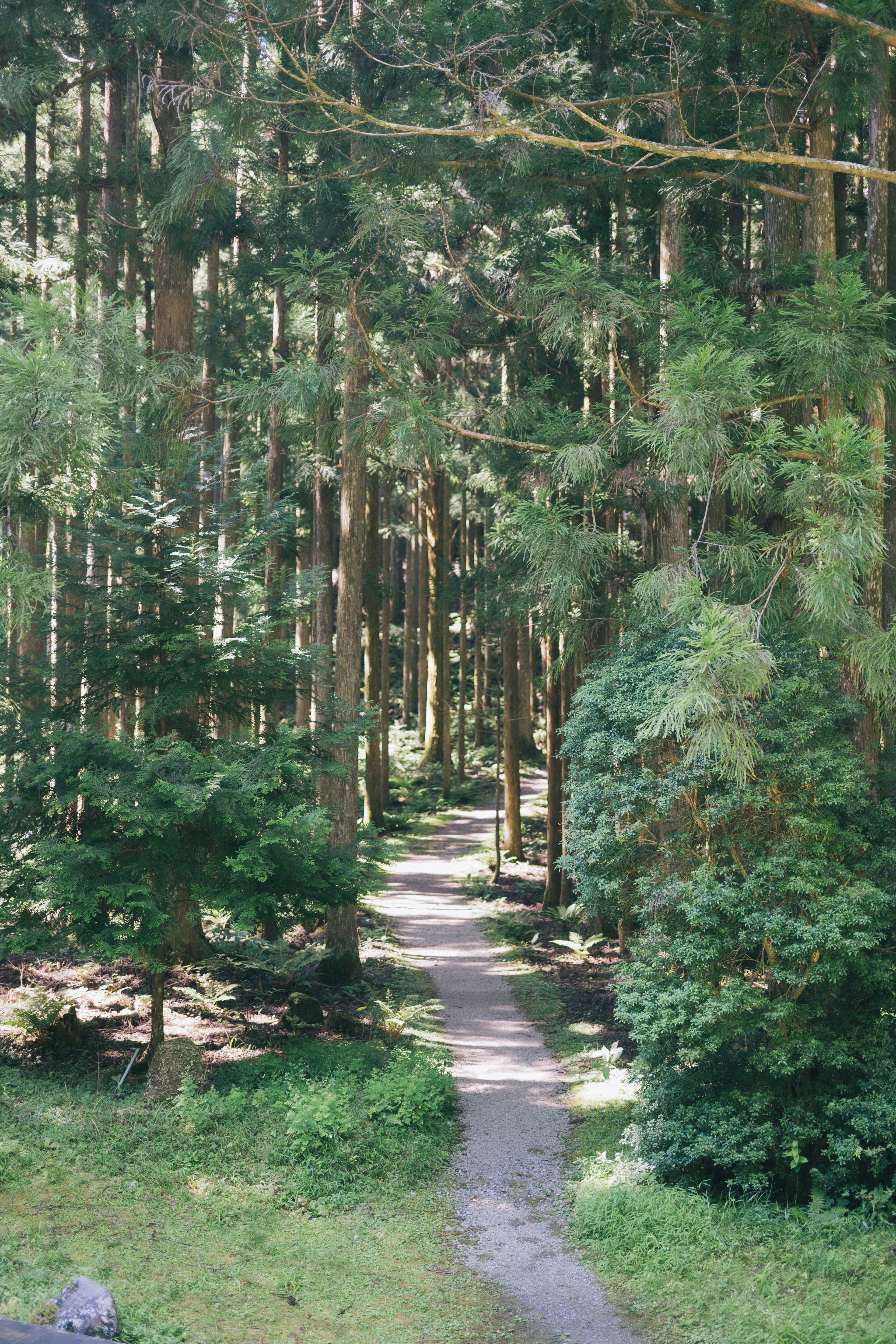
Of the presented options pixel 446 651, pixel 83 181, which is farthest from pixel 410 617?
pixel 83 181

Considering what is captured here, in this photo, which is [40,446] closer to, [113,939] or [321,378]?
[321,378]

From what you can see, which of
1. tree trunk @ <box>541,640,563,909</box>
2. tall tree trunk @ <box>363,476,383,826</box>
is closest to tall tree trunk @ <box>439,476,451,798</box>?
tall tree trunk @ <box>363,476,383,826</box>

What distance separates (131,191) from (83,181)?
809mm

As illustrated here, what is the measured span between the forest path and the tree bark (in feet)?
12.3

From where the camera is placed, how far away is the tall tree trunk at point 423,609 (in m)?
25.4

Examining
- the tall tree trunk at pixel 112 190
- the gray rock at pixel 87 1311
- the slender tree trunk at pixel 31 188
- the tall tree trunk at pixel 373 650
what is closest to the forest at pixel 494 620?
the slender tree trunk at pixel 31 188

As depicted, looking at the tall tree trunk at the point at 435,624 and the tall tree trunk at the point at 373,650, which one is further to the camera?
the tall tree trunk at the point at 435,624

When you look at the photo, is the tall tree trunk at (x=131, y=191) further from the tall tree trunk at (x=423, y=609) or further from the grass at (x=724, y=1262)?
the grass at (x=724, y=1262)

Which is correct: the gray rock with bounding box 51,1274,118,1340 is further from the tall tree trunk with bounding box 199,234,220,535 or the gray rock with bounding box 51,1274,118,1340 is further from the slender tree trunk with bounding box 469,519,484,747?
the slender tree trunk with bounding box 469,519,484,747

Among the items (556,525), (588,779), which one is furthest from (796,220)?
(588,779)

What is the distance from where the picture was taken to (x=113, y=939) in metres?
8.24

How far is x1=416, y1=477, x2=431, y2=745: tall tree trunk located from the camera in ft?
83.3

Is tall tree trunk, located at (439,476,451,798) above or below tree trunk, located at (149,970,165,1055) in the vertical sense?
above

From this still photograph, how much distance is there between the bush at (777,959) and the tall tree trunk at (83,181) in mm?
9235
